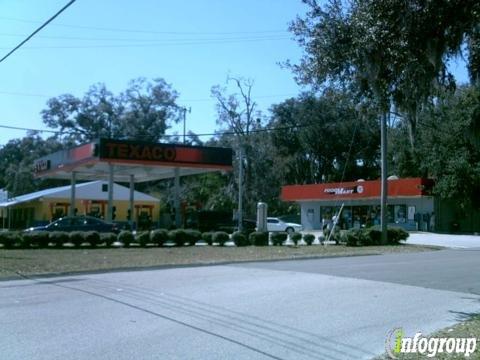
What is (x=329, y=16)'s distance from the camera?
1116cm

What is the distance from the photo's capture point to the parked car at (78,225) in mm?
31320

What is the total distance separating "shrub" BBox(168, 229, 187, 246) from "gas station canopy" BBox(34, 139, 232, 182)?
7475 millimetres

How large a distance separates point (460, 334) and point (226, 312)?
374 cm

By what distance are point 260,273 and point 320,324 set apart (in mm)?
6642

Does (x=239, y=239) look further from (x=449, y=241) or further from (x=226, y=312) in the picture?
(x=226, y=312)

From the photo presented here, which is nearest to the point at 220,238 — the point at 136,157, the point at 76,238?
the point at 76,238

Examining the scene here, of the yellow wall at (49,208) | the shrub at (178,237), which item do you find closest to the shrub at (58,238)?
the shrub at (178,237)

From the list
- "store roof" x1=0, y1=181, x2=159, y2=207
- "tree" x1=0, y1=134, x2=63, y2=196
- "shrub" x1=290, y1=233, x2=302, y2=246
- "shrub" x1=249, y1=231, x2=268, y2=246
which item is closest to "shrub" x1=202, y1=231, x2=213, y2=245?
"shrub" x1=249, y1=231, x2=268, y2=246

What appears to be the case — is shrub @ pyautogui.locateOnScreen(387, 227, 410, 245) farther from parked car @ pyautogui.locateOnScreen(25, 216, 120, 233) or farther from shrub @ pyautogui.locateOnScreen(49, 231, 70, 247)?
shrub @ pyautogui.locateOnScreen(49, 231, 70, 247)

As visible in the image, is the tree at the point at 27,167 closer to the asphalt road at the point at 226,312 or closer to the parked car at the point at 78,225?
the parked car at the point at 78,225

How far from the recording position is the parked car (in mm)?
31320

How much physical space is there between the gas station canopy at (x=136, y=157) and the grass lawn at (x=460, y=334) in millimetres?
27185

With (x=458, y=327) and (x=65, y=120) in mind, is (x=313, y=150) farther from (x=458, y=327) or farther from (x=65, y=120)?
(x=458, y=327)

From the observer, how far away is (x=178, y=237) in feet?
96.2
